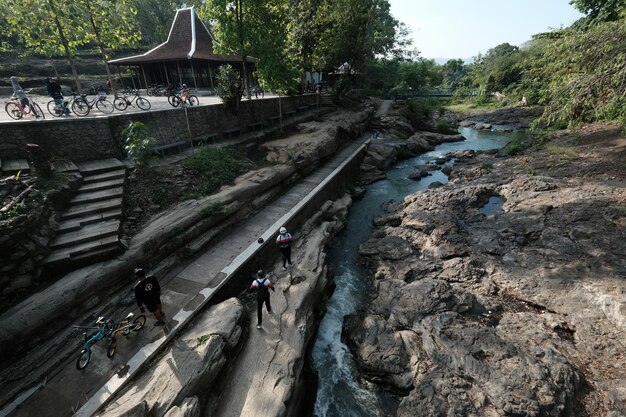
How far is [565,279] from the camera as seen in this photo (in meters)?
10.8

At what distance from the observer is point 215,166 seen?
660 inches

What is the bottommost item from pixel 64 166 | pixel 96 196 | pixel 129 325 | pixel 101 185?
pixel 129 325

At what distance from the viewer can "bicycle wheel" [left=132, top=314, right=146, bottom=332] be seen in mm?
8461

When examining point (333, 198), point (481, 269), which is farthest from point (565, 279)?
point (333, 198)

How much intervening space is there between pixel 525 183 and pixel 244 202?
17520 mm

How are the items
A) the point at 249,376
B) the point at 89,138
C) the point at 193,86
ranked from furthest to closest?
the point at 193,86 → the point at 89,138 → the point at 249,376

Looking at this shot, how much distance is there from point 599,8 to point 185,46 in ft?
135

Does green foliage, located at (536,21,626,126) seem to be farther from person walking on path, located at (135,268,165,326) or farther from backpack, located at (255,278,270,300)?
person walking on path, located at (135,268,165,326)

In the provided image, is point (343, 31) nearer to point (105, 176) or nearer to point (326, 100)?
point (326, 100)

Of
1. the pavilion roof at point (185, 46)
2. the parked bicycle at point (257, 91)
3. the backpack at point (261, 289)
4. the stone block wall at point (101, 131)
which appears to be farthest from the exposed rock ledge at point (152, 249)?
the pavilion roof at point (185, 46)

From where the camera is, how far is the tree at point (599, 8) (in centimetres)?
2698

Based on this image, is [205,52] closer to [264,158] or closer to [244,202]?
[264,158]

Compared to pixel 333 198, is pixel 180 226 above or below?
above

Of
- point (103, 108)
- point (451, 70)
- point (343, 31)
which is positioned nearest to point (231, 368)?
point (103, 108)
